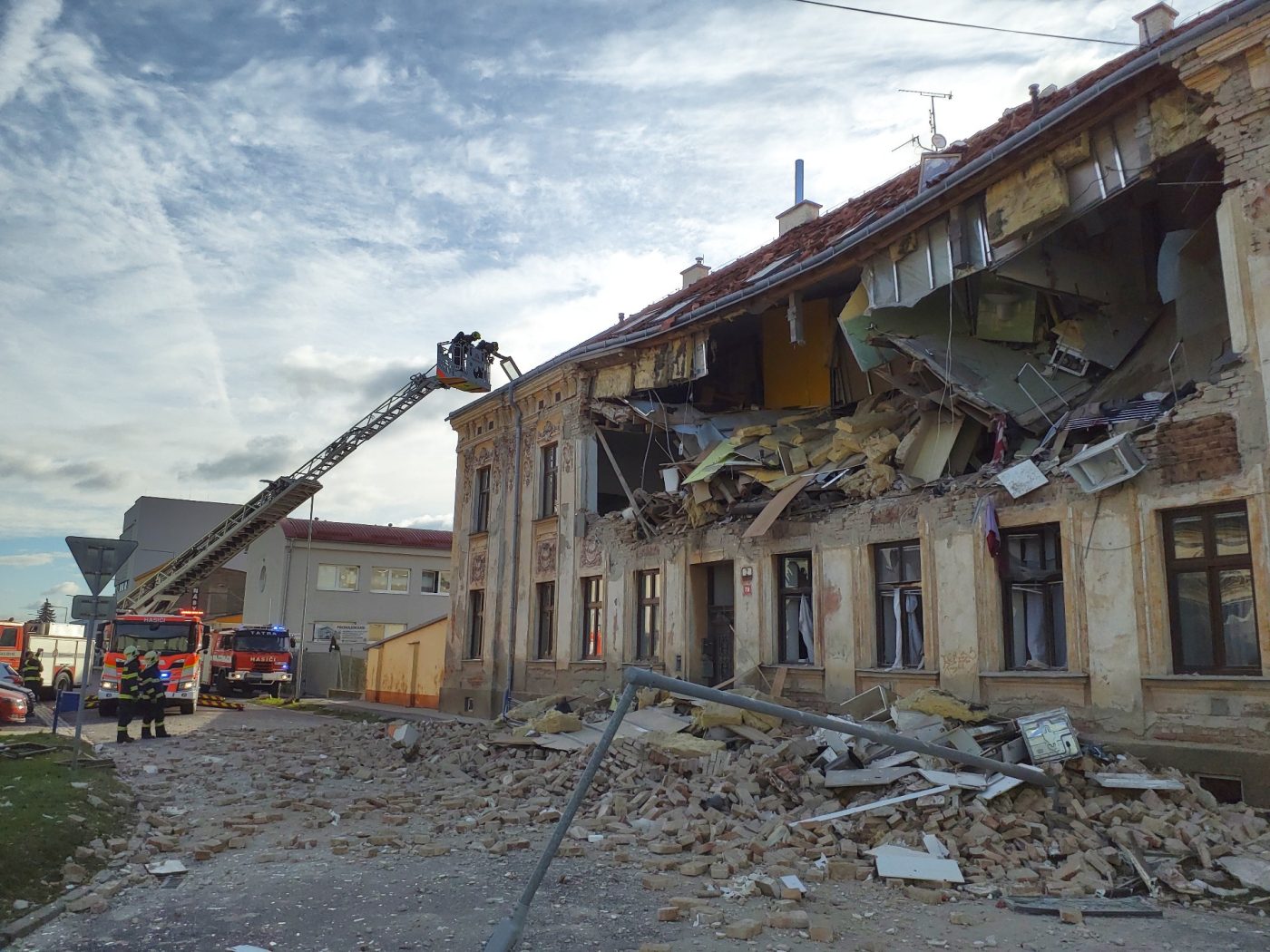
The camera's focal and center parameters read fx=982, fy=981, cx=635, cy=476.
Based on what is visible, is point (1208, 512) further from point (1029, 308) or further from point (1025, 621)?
point (1029, 308)

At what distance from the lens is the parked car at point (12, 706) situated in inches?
813

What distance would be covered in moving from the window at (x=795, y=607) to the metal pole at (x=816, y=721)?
7142 mm

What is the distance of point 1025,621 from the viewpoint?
12742mm

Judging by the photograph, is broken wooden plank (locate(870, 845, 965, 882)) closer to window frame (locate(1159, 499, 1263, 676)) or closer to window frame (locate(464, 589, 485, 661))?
window frame (locate(1159, 499, 1263, 676))

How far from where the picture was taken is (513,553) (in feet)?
79.6

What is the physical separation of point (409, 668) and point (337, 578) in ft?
47.4

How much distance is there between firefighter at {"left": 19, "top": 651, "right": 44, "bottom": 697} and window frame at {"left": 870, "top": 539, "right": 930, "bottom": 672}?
1018 inches

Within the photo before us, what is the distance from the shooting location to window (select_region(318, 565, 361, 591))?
4462 centimetres

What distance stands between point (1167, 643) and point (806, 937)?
668 centimetres

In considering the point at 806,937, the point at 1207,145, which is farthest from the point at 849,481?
the point at 806,937

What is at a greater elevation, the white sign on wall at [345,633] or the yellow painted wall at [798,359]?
the yellow painted wall at [798,359]

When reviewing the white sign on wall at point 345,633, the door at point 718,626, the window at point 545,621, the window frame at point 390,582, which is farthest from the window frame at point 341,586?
the door at point 718,626

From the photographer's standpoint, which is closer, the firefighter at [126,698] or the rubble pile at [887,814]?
the rubble pile at [887,814]

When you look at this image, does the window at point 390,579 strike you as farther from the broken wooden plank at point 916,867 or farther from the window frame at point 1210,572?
the broken wooden plank at point 916,867
